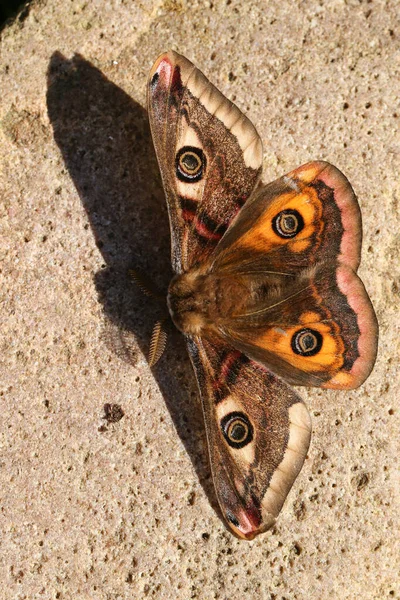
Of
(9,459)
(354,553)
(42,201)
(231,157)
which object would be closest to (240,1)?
(231,157)

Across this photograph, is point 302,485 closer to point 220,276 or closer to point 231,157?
point 220,276

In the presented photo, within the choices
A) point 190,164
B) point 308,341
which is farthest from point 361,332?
point 190,164

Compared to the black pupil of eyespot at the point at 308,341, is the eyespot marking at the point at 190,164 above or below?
above

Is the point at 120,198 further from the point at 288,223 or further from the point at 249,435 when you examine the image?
the point at 249,435

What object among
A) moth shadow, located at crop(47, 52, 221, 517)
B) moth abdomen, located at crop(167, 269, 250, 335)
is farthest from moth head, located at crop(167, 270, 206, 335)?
moth shadow, located at crop(47, 52, 221, 517)

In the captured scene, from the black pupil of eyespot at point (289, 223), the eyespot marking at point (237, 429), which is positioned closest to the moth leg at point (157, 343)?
the eyespot marking at point (237, 429)

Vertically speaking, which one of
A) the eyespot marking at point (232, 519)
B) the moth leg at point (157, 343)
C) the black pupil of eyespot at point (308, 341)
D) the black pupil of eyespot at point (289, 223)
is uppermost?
the black pupil of eyespot at point (289, 223)

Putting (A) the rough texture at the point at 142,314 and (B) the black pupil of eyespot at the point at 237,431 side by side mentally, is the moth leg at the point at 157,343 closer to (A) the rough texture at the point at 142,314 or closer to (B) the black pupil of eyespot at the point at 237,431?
(A) the rough texture at the point at 142,314
